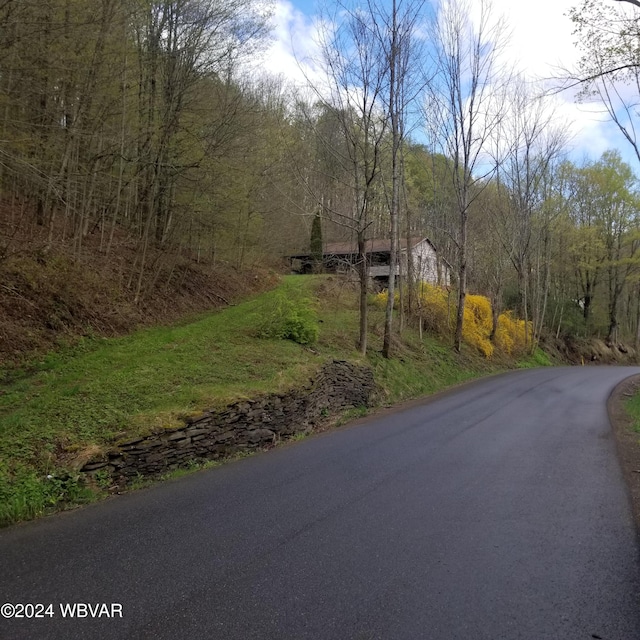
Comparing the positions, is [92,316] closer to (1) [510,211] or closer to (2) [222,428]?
(2) [222,428]

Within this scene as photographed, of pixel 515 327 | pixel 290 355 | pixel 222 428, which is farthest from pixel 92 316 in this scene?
pixel 515 327

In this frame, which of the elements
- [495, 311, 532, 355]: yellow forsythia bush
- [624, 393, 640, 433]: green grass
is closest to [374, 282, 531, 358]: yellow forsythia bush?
[495, 311, 532, 355]: yellow forsythia bush

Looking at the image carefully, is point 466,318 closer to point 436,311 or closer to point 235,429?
point 436,311

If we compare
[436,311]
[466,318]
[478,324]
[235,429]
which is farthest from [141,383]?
[478,324]

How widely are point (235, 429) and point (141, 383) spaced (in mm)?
1780

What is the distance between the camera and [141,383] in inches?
300

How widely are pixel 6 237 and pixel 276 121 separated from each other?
44.6 ft

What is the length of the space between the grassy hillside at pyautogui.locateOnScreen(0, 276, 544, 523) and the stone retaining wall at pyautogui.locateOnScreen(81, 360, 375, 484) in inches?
7.6

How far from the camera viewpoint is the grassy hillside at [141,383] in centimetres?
515

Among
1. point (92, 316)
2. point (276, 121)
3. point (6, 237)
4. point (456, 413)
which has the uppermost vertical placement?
point (276, 121)

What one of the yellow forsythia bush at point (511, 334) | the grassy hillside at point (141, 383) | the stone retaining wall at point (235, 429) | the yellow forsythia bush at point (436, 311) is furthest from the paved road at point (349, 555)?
the yellow forsythia bush at point (511, 334)

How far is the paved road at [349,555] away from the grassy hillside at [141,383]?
81 centimetres

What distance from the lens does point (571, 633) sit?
288cm

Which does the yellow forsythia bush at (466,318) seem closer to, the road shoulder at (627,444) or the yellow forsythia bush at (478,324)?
the yellow forsythia bush at (478,324)
